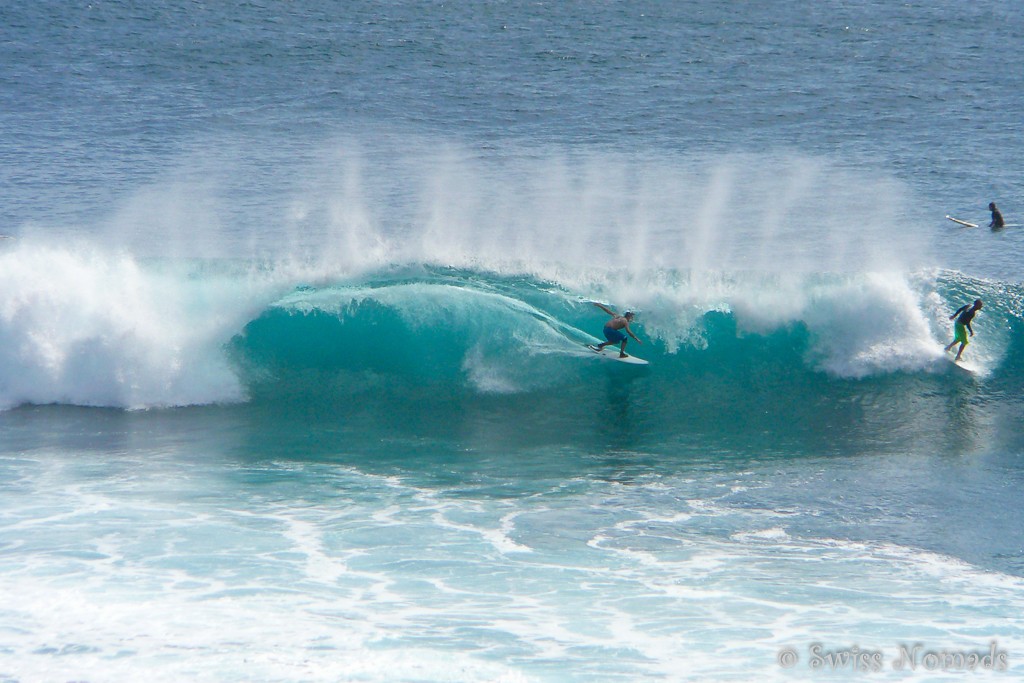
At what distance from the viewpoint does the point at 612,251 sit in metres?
22.8

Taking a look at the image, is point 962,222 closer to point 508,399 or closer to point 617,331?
point 617,331

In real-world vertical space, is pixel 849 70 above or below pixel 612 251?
above

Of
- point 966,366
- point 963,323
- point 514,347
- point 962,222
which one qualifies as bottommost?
point 966,366

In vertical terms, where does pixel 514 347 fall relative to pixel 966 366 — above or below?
above

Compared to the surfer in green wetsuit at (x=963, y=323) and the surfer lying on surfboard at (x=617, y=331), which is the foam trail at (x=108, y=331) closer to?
the surfer lying on surfboard at (x=617, y=331)

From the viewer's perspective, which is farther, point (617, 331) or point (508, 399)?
point (617, 331)

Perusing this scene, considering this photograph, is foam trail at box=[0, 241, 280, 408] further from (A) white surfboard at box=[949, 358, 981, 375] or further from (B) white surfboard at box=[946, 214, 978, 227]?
(B) white surfboard at box=[946, 214, 978, 227]

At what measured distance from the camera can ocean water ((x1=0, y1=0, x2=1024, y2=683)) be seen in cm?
913

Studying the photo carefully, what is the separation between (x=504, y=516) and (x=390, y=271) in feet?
24.0

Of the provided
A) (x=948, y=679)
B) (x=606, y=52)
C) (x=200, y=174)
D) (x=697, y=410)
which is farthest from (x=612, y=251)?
(x=606, y=52)

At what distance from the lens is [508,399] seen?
15.5 metres

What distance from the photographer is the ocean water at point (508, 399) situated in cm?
913

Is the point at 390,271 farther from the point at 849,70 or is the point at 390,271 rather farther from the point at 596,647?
the point at 849,70

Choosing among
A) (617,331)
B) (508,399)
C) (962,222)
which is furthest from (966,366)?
(962,222)
